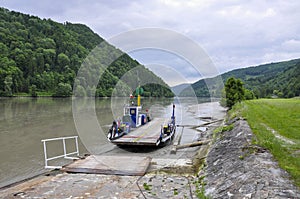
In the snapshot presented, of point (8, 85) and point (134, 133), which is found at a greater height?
point (8, 85)

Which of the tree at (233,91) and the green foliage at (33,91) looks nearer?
the tree at (233,91)

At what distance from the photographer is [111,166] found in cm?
877

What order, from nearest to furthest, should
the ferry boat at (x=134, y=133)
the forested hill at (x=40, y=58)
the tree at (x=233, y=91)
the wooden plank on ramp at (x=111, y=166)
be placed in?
the wooden plank on ramp at (x=111, y=166) → the ferry boat at (x=134, y=133) → the tree at (x=233, y=91) → the forested hill at (x=40, y=58)

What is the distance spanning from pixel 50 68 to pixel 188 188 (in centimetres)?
9860

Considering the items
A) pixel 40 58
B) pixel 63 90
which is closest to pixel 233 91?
pixel 63 90

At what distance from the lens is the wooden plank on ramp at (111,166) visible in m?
8.23

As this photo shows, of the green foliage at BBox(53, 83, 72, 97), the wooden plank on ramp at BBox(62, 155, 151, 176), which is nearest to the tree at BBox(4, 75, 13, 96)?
the green foliage at BBox(53, 83, 72, 97)

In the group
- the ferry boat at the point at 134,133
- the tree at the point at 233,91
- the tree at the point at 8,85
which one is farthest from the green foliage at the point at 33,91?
the ferry boat at the point at 134,133

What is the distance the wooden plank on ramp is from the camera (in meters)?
8.23

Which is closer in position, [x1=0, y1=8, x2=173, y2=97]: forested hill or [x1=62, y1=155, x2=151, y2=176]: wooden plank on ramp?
[x1=62, y1=155, x2=151, y2=176]: wooden plank on ramp

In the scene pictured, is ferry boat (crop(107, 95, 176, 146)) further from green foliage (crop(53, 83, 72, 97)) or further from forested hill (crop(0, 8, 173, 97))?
green foliage (crop(53, 83, 72, 97))

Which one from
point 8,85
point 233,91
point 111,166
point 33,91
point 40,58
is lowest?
point 111,166

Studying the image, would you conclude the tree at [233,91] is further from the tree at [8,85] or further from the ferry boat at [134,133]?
the tree at [8,85]

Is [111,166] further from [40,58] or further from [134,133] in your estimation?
[40,58]
